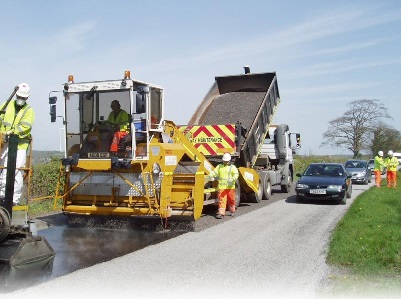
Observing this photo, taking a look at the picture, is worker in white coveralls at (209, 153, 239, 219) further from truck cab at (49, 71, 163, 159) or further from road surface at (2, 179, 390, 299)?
truck cab at (49, 71, 163, 159)

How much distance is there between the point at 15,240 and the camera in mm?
6324

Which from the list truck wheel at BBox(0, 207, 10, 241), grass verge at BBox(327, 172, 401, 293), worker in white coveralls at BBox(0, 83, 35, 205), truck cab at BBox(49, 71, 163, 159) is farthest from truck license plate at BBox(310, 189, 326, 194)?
truck wheel at BBox(0, 207, 10, 241)

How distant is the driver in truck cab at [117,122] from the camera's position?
33.8 feet

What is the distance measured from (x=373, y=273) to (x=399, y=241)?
209 cm

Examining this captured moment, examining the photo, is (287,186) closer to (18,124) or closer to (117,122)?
(117,122)

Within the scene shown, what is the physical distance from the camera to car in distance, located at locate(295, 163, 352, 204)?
1550 centimetres

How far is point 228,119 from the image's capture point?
1560 centimetres

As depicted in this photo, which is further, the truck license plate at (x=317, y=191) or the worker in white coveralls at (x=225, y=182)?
the truck license plate at (x=317, y=191)

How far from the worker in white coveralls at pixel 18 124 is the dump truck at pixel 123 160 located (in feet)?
11.2

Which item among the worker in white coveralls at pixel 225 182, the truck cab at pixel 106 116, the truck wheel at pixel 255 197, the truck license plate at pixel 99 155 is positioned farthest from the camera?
the truck wheel at pixel 255 197

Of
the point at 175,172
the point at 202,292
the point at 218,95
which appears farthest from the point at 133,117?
the point at 218,95

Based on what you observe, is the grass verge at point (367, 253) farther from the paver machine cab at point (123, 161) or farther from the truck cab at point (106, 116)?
the truck cab at point (106, 116)

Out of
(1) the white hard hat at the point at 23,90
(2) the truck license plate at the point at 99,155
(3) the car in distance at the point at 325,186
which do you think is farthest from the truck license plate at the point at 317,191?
(1) the white hard hat at the point at 23,90

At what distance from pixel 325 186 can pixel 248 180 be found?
2.62 m
